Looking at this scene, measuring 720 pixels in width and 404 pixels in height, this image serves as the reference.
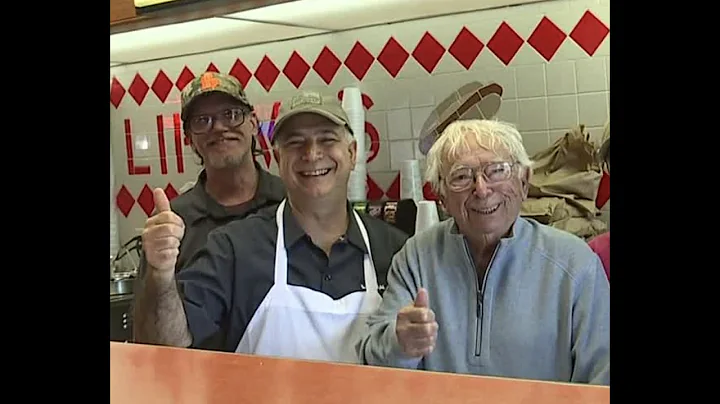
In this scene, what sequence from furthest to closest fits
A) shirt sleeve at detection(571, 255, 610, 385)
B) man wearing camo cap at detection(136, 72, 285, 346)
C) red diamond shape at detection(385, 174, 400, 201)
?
man wearing camo cap at detection(136, 72, 285, 346) < red diamond shape at detection(385, 174, 400, 201) < shirt sleeve at detection(571, 255, 610, 385)

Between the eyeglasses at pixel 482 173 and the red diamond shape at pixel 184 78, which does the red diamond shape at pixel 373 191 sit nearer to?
the eyeglasses at pixel 482 173

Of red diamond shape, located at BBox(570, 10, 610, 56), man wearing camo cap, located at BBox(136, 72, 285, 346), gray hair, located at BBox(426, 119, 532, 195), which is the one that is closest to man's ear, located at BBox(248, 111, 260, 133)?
man wearing camo cap, located at BBox(136, 72, 285, 346)

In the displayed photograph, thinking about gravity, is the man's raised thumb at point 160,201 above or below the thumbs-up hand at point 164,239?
above

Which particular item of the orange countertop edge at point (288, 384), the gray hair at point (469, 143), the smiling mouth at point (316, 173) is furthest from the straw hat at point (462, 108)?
the orange countertop edge at point (288, 384)

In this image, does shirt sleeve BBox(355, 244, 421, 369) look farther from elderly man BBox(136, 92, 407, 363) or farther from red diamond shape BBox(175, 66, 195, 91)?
red diamond shape BBox(175, 66, 195, 91)

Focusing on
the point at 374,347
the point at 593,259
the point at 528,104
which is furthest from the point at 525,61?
the point at 374,347

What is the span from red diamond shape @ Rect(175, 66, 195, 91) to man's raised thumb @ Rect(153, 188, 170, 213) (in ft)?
0.40

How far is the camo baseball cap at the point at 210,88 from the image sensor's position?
3.02 feet

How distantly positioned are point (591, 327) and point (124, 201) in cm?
56

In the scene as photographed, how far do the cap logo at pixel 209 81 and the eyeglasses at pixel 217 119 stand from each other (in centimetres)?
3

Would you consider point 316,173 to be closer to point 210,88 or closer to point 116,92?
point 210,88

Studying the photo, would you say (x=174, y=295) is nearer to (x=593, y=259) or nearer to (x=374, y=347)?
(x=374, y=347)

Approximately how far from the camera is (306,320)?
0.86 m

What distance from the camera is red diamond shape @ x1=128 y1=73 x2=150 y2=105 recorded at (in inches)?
39.1
